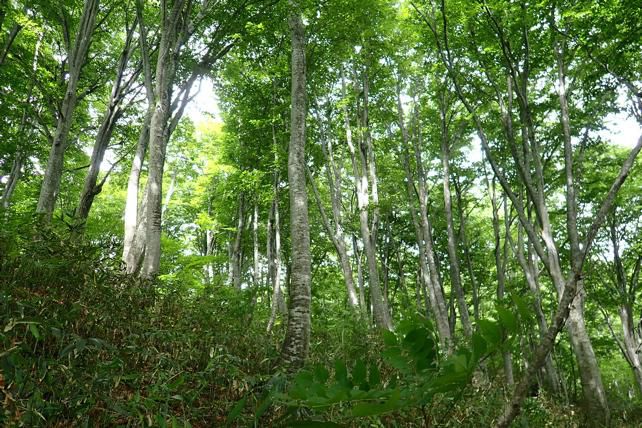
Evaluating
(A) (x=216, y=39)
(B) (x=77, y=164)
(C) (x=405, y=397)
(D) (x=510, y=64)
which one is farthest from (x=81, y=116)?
(C) (x=405, y=397)

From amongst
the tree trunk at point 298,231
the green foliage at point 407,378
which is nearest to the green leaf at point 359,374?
the green foliage at point 407,378

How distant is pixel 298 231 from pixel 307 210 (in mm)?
368

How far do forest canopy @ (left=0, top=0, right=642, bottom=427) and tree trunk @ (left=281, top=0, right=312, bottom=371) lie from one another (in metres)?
0.03

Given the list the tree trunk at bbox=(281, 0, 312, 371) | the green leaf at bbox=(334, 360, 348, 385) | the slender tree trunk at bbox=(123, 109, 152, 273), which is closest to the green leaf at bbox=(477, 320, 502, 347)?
the green leaf at bbox=(334, 360, 348, 385)

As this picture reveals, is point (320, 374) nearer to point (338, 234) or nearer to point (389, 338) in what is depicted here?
point (389, 338)

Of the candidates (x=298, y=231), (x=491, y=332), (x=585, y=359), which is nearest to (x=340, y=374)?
(x=491, y=332)

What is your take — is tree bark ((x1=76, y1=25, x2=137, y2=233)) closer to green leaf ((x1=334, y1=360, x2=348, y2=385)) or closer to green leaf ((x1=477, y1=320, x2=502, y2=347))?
green leaf ((x1=334, y1=360, x2=348, y2=385))

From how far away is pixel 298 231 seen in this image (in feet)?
19.2

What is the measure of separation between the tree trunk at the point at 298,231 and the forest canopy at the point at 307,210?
3 centimetres

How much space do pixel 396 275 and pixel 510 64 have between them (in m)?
16.4

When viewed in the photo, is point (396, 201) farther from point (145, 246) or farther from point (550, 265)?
point (145, 246)

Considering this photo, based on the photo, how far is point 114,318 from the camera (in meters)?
3.64

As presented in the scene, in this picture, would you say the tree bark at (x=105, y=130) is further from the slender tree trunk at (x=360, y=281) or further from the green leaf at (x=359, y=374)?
the green leaf at (x=359, y=374)

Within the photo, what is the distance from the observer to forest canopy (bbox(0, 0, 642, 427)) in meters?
2.11
